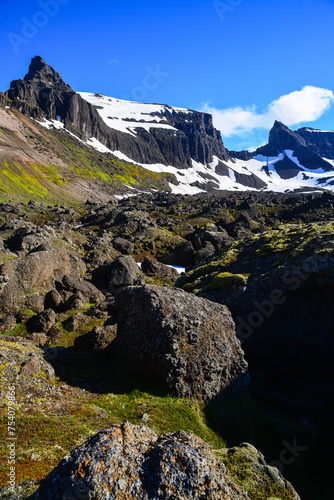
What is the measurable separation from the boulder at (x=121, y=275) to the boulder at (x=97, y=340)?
17.9 meters

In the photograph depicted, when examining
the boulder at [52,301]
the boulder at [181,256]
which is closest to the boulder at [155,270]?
the boulder at [181,256]

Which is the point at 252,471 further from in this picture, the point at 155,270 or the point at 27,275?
the point at 155,270

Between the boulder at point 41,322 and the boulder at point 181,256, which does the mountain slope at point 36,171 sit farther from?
the boulder at point 41,322

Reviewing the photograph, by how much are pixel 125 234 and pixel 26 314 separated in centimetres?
5425

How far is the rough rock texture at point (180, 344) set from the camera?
14.5 metres

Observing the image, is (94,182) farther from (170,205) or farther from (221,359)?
(221,359)

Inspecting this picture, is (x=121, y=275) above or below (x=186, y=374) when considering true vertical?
above

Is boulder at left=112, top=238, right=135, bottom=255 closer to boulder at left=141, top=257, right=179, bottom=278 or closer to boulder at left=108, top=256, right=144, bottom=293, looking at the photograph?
boulder at left=141, top=257, right=179, bottom=278

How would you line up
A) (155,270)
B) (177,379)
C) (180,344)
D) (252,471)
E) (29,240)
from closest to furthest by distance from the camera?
1. (252,471)
2. (177,379)
3. (180,344)
4. (29,240)
5. (155,270)

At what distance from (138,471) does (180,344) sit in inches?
329

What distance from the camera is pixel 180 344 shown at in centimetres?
1498

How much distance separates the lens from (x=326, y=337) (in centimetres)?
1888

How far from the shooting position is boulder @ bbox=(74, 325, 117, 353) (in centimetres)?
1847

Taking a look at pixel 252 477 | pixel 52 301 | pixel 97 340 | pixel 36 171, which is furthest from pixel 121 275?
pixel 36 171
